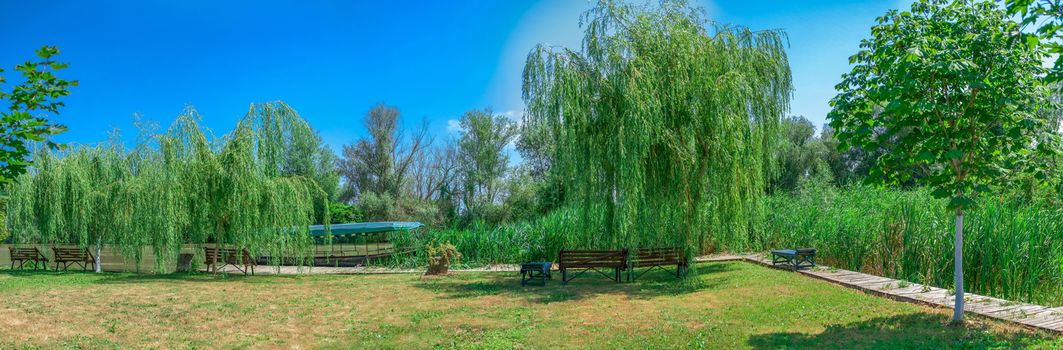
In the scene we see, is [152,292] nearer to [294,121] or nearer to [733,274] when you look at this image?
[294,121]

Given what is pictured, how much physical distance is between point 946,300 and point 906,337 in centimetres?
222

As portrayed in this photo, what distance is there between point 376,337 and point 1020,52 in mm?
7709

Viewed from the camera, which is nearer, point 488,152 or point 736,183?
point 736,183

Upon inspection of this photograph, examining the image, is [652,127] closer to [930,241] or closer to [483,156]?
[930,241]

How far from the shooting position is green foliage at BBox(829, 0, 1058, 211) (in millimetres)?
6230

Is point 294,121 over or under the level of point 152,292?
over

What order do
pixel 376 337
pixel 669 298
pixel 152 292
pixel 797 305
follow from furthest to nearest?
pixel 152 292 < pixel 669 298 < pixel 797 305 < pixel 376 337

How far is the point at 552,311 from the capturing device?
9016 mm

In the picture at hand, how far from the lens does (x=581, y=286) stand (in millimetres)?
11859

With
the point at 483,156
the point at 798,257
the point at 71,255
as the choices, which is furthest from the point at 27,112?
the point at 483,156

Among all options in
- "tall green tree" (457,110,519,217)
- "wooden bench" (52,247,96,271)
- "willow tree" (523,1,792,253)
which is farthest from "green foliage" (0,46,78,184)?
"tall green tree" (457,110,519,217)

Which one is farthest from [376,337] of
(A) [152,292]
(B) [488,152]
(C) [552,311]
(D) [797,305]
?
(B) [488,152]

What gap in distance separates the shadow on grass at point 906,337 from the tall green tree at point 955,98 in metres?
0.44

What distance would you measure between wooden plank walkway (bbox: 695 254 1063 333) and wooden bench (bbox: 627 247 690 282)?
2.24 metres
